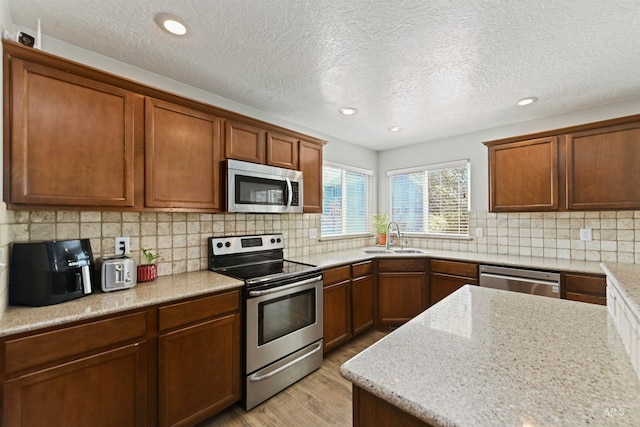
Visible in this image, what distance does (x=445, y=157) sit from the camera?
370 cm

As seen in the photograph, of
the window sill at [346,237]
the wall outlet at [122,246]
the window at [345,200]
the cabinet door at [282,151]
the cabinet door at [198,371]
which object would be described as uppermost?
the cabinet door at [282,151]

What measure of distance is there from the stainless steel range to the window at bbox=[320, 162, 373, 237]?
1136mm

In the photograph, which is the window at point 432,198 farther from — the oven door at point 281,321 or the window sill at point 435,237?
the oven door at point 281,321

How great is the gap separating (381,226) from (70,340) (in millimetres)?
3644

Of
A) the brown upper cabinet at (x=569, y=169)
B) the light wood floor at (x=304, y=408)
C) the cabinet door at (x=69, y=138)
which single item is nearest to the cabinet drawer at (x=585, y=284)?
the brown upper cabinet at (x=569, y=169)

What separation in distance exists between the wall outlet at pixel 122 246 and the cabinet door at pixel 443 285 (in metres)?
2.95

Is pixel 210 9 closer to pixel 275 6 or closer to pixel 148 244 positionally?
pixel 275 6

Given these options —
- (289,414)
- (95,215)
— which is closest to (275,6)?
(95,215)

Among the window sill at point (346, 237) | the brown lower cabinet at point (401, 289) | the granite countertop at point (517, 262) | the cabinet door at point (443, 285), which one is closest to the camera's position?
the granite countertop at point (517, 262)

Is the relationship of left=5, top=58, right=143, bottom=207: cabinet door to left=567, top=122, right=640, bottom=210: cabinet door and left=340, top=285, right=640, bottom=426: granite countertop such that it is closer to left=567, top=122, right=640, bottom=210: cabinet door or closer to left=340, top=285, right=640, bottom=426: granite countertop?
left=340, top=285, right=640, bottom=426: granite countertop

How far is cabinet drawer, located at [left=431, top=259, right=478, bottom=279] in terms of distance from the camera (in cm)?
284

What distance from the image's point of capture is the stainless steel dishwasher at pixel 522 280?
2395mm

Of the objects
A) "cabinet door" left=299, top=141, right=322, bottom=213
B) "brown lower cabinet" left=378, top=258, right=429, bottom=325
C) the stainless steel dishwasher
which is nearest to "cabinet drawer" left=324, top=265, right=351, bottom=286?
"brown lower cabinet" left=378, top=258, right=429, bottom=325

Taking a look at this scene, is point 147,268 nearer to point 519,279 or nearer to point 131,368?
point 131,368
